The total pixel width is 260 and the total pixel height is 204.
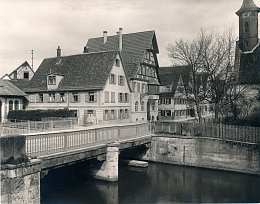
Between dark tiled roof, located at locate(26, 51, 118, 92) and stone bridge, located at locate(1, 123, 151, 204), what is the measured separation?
36.9ft

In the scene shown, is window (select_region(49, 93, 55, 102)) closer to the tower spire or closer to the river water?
the river water

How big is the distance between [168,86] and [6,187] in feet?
123

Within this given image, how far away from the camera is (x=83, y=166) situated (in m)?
19.4

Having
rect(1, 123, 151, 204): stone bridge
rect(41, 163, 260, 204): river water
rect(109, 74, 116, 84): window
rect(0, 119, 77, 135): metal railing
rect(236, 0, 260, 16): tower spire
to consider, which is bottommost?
rect(41, 163, 260, 204): river water

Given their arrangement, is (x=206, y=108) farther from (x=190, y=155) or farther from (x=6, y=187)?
(x=6, y=187)

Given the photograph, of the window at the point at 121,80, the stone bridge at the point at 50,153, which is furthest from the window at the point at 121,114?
the stone bridge at the point at 50,153

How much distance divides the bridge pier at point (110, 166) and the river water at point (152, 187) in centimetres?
40

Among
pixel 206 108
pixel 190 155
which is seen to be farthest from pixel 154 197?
pixel 206 108

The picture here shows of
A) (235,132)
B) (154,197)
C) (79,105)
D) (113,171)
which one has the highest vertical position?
(79,105)

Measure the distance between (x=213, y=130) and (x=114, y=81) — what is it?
14552 mm

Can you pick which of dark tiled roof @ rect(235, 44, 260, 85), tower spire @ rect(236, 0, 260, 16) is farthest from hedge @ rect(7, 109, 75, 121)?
tower spire @ rect(236, 0, 260, 16)

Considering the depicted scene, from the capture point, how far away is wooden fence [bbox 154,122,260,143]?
20.6 meters

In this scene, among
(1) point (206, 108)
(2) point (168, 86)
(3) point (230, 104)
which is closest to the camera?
(3) point (230, 104)

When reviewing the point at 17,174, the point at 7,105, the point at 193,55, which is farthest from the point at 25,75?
the point at 17,174
